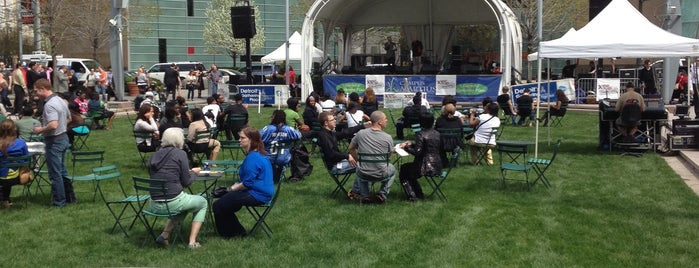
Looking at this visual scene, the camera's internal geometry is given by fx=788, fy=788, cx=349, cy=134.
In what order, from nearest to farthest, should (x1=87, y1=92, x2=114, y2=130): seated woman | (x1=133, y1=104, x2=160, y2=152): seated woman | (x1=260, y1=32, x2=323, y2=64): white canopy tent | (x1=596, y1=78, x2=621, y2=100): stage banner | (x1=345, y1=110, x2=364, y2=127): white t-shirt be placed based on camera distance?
(x1=133, y1=104, x2=160, y2=152): seated woman, (x1=345, y1=110, x2=364, y2=127): white t-shirt, (x1=87, y1=92, x2=114, y2=130): seated woman, (x1=596, y1=78, x2=621, y2=100): stage banner, (x1=260, y1=32, x2=323, y2=64): white canopy tent

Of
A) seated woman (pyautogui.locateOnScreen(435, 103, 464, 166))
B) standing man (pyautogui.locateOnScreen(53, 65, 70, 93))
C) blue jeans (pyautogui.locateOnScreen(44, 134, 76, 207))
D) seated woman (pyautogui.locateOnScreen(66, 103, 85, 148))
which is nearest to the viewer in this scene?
blue jeans (pyautogui.locateOnScreen(44, 134, 76, 207))

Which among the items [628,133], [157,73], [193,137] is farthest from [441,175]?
[157,73]

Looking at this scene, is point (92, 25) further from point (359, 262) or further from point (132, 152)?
point (359, 262)

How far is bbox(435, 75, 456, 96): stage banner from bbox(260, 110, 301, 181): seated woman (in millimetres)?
17201

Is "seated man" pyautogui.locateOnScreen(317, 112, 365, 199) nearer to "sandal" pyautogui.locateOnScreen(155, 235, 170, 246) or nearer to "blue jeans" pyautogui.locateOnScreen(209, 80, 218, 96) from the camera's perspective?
"sandal" pyautogui.locateOnScreen(155, 235, 170, 246)

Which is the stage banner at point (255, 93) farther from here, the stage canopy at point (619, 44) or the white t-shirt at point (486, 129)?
the white t-shirt at point (486, 129)

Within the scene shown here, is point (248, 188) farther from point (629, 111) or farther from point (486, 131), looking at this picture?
point (629, 111)

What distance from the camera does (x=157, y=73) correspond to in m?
41.7

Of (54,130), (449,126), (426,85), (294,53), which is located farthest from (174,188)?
(294,53)

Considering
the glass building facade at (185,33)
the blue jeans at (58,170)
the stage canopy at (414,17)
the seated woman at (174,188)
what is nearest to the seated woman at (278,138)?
the blue jeans at (58,170)

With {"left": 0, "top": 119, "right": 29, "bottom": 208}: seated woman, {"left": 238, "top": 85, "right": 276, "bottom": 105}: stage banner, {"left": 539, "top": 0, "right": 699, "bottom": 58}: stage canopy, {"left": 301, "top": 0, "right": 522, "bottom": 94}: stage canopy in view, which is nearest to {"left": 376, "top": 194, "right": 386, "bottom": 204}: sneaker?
{"left": 0, "top": 119, "right": 29, "bottom": 208}: seated woman

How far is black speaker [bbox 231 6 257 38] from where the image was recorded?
2772 cm

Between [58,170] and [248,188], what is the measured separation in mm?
3021

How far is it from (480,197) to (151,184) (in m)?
4.64
